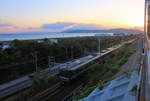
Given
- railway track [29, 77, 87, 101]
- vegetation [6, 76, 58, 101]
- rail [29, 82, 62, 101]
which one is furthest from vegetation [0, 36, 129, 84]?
railway track [29, 77, 87, 101]

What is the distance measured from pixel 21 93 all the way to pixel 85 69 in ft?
19.8

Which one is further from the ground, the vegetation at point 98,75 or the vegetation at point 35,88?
the vegetation at point 98,75

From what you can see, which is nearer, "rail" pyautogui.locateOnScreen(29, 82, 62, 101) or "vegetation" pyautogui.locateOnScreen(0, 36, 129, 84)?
"rail" pyautogui.locateOnScreen(29, 82, 62, 101)

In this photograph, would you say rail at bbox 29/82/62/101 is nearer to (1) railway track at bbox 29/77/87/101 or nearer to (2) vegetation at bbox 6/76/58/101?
(1) railway track at bbox 29/77/87/101

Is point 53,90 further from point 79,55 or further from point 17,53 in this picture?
point 79,55

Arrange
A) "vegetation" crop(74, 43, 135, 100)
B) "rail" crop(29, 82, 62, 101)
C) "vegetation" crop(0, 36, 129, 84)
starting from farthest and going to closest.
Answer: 1. "vegetation" crop(0, 36, 129, 84)
2. "rail" crop(29, 82, 62, 101)
3. "vegetation" crop(74, 43, 135, 100)

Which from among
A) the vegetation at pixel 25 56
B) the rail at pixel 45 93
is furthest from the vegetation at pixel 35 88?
the vegetation at pixel 25 56

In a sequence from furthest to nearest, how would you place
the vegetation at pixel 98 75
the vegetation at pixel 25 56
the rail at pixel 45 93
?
the vegetation at pixel 25 56 < the rail at pixel 45 93 < the vegetation at pixel 98 75

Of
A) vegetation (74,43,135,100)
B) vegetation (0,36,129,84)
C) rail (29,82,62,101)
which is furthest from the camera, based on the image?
vegetation (0,36,129,84)

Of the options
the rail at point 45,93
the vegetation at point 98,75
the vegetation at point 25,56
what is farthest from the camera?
the vegetation at point 25,56

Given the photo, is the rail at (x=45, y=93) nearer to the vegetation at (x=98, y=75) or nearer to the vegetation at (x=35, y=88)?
the vegetation at (x=35, y=88)

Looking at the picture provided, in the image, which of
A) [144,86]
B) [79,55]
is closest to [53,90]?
[144,86]

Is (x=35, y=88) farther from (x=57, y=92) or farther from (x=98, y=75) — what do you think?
(x=98, y=75)

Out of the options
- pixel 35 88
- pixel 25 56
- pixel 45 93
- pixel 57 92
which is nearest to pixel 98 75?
pixel 57 92
